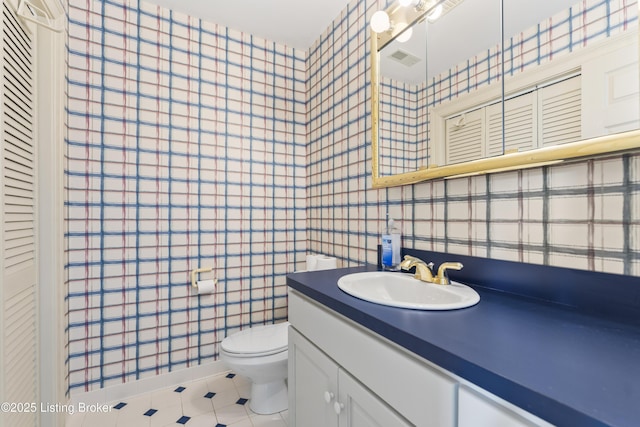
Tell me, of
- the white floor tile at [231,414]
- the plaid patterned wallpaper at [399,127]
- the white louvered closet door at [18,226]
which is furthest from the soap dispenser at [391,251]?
the white louvered closet door at [18,226]

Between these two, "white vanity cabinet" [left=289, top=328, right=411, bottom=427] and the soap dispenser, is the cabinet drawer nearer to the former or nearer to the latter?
"white vanity cabinet" [left=289, top=328, right=411, bottom=427]

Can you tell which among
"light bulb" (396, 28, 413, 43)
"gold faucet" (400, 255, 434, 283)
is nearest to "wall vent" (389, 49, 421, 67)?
"light bulb" (396, 28, 413, 43)

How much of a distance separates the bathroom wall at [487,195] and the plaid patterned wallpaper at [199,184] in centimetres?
1

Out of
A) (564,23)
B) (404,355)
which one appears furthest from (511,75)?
(404,355)

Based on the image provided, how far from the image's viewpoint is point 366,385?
814 millimetres

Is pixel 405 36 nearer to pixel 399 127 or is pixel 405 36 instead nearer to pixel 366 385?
pixel 399 127

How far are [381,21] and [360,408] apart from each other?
63.8 inches

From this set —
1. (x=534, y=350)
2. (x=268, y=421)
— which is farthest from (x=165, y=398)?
(x=534, y=350)

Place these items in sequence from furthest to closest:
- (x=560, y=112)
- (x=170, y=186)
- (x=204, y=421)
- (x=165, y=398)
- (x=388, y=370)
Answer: (x=170, y=186)
(x=165, y=398)
(x=204, y=421)
(x=560, y=112)
(x=388, y=370)

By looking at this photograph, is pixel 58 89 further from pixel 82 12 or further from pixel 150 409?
pixel 150 409

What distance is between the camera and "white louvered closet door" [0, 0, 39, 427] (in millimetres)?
970

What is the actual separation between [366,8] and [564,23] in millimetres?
1123

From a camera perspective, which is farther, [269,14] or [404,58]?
[269,14]

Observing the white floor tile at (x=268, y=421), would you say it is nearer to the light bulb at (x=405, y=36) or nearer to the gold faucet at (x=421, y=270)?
the gold faucet at (x=421, y=270)
